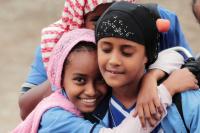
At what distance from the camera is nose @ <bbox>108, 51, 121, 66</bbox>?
1818mm

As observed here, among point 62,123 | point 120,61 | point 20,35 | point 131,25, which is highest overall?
point 131,25

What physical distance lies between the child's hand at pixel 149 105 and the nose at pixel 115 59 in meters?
0.14

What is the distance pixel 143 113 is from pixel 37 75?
748 millimetres

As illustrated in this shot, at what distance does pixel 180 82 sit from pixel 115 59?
0.78 ft

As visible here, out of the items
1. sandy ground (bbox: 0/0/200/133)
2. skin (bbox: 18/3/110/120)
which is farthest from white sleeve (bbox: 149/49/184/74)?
sandy ground (bbox: 0/0/200/133)

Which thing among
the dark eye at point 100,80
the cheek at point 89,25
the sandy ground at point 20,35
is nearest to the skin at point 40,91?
the cheek at point 89,25

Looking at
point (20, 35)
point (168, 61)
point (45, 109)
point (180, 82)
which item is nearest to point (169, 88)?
point (180, 82)

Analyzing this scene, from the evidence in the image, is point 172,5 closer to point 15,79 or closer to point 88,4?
point 15,79

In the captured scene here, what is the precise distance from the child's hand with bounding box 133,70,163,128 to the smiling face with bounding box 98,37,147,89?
2.4 inches

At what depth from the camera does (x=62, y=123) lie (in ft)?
6.39

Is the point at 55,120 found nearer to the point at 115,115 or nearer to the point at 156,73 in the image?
the point at 115,115

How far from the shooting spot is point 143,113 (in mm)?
1820

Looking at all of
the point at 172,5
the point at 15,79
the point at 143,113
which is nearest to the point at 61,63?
the point at 143,113

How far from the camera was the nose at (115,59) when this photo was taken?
182cm
